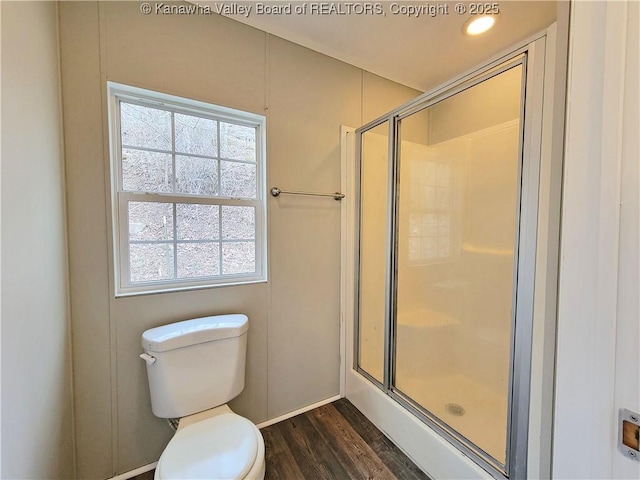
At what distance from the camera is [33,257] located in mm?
913

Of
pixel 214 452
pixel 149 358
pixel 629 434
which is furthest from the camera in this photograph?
pixel 149 358

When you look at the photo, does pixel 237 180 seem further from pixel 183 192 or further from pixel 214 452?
pixel 214 452

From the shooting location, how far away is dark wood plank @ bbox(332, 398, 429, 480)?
138 cm

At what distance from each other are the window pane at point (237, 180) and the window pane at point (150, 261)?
1.48 feet

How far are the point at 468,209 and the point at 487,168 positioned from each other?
0.92 ft

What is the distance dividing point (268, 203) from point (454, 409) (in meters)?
1.66

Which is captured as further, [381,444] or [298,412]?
[298,412]

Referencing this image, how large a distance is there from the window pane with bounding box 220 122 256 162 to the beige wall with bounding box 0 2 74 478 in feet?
2.31

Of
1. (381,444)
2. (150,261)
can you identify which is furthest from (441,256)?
(150,261)

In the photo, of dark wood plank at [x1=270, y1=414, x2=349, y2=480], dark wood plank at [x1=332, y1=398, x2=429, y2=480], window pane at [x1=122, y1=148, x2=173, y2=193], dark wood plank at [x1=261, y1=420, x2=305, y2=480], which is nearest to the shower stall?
dark wood plank at [x1=332, y1=398, x2=429, y2=480]

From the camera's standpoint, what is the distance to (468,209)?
1.80m

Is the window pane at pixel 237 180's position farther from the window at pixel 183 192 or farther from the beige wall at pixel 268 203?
the beige wall at pixel 268 203

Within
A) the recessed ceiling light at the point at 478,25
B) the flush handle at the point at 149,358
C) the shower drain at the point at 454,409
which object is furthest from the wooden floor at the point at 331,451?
the recessed ceiling light at the point at 478,25

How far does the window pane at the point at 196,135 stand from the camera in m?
1.47
